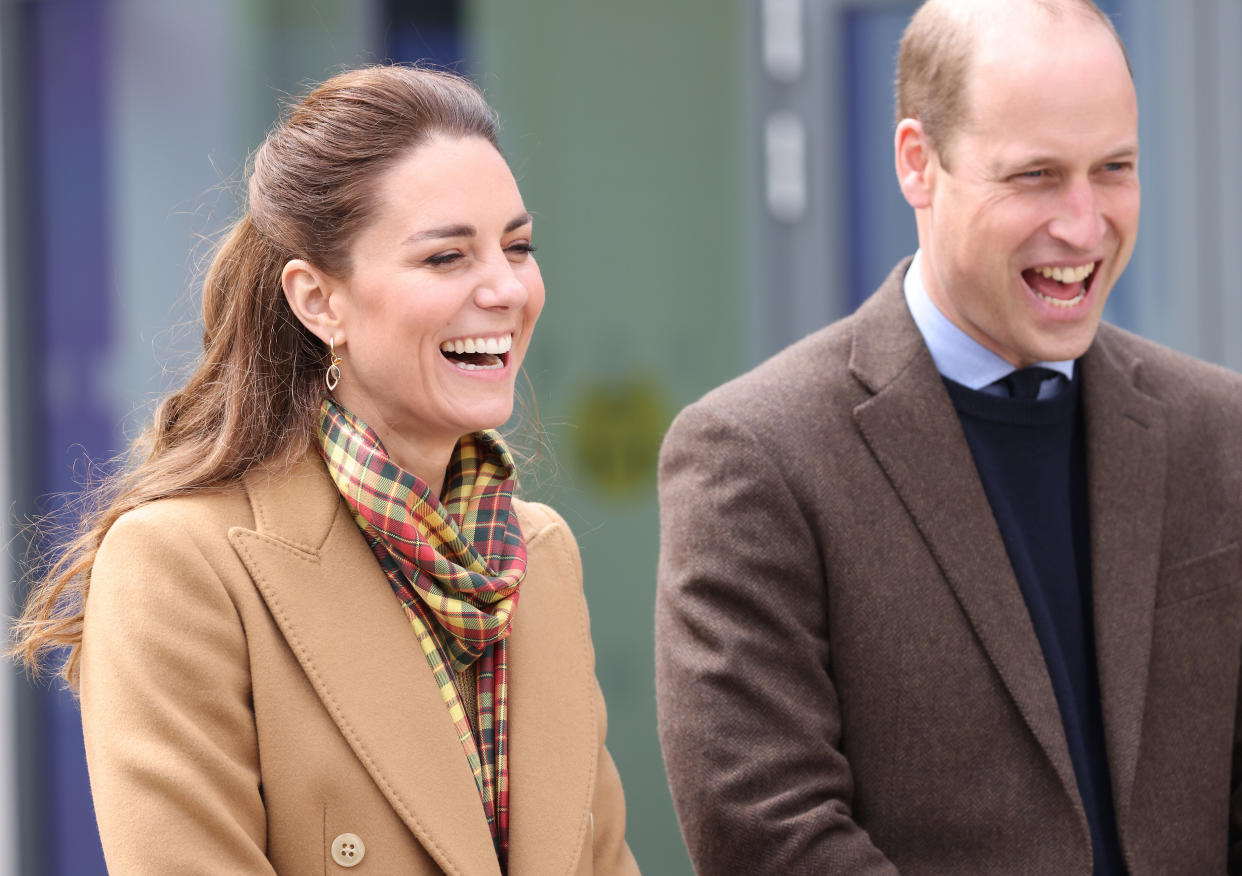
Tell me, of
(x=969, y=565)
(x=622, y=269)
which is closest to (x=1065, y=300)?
(x=969, y=565)

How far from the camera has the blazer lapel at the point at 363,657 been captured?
71.6 inches

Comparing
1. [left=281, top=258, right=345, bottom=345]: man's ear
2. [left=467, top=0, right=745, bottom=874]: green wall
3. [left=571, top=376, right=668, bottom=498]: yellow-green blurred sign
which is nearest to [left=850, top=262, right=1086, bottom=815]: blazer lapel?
[left=281, top=258, right=345, bottom=345]: man's ear

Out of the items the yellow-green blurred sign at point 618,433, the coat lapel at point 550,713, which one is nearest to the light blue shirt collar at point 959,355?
the coat lapel at point 550,713

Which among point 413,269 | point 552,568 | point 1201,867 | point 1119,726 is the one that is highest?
point 413,269

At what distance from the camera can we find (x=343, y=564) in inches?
75.3

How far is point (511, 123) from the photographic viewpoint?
14.4ft

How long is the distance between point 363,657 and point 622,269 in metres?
2.60

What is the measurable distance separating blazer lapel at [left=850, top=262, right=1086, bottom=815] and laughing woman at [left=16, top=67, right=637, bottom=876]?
0.57 metres

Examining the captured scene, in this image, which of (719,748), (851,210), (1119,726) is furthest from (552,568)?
(851,210)

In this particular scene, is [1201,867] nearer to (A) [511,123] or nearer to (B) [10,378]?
(A) [511,123]

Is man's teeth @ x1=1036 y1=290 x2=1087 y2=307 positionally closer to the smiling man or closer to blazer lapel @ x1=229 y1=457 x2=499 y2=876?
the smiling man

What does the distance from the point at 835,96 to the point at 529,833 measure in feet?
8.46

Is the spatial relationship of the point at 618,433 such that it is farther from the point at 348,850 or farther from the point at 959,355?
the point at 348,850

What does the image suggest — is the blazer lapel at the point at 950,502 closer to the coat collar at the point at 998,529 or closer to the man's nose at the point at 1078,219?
the coat collar at the point at 998,529
